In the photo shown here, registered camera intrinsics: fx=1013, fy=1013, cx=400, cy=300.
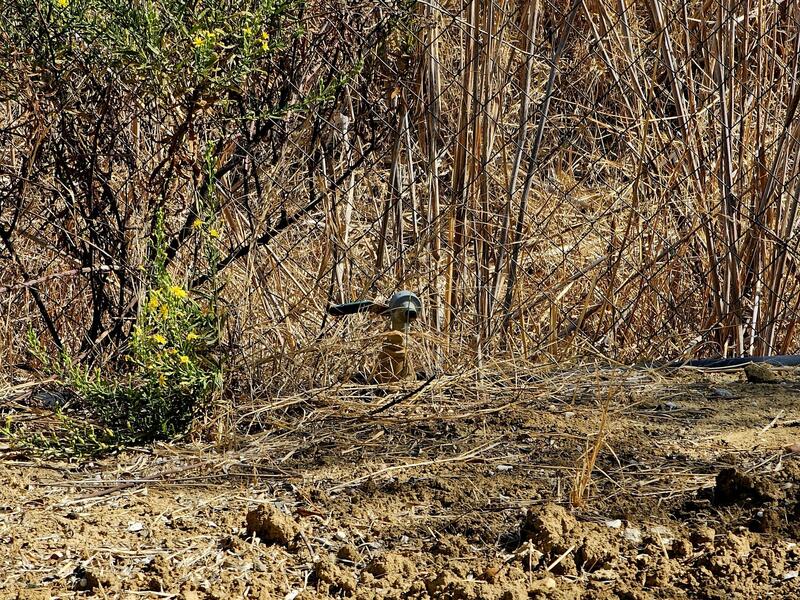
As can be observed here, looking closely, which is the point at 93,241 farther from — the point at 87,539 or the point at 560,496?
the point at 560,496

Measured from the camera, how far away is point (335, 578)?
212 cm

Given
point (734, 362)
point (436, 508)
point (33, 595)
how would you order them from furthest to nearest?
point (734, 362) → point (436, 508) → point (33, 595)

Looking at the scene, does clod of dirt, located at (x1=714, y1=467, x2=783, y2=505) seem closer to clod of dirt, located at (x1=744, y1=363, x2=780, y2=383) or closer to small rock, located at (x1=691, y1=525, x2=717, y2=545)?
small rock, located at (x1=691, y1=525, x2=717, y2=545)

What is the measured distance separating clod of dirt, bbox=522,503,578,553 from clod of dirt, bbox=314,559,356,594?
0.40 m

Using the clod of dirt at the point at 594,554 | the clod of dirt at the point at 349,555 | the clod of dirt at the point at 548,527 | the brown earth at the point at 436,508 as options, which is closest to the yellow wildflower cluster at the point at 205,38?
the brown earth at the point at 436,508

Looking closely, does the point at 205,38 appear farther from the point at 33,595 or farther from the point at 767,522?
the point at 767,522

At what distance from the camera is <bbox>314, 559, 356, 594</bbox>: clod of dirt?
210 centimetres

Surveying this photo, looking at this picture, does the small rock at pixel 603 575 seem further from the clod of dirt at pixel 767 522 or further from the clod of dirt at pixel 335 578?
the clod of dirt at pixel 335 578

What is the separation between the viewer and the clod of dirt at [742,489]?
229cm

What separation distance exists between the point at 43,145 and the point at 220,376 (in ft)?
4.74

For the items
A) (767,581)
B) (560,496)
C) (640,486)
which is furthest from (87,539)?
(767,581)

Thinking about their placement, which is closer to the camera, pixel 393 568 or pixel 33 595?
pixel 33 595

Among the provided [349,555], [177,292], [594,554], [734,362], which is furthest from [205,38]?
[734,362]

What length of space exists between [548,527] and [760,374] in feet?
4.79
